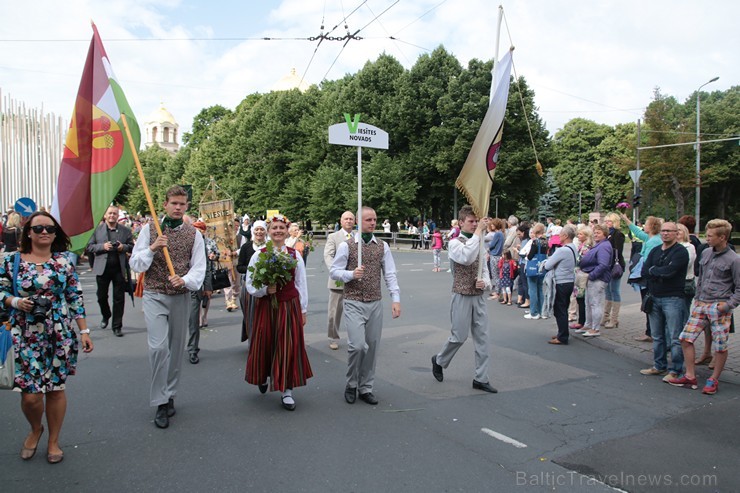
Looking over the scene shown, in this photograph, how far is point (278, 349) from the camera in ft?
17.4

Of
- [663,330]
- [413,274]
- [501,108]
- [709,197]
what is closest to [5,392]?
[501,108]

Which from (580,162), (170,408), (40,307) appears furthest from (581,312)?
(580,162)

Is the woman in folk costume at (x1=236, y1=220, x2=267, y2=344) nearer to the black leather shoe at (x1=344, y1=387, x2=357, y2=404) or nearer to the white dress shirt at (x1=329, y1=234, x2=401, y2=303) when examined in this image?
the white dress shirt at (x1=329, y1=234, x2=401, y2=303)

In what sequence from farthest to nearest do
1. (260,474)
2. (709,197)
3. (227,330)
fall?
(709,197), (227,330), (260,474)

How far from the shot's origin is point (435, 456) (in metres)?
4.25

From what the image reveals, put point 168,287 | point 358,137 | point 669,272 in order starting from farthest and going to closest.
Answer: point 669,272 → point 358,137 → point 168,287

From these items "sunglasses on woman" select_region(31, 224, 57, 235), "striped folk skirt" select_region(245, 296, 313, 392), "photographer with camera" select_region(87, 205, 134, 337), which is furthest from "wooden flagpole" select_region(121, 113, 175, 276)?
"photographer with camera" select_region(87, 205, 134, 337)

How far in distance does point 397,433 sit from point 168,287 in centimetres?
248

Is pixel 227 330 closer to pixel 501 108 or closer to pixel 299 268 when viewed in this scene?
pixel 299 268

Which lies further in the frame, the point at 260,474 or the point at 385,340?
the point at 385,340

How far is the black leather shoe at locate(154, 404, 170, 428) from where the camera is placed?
15.7 ft

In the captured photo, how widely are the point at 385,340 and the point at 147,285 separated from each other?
13.9ft

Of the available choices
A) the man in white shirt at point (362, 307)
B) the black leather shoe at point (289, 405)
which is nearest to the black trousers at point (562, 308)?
the man in white shirt at point (362, 307)

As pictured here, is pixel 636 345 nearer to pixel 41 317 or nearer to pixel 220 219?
pixel 41 317
